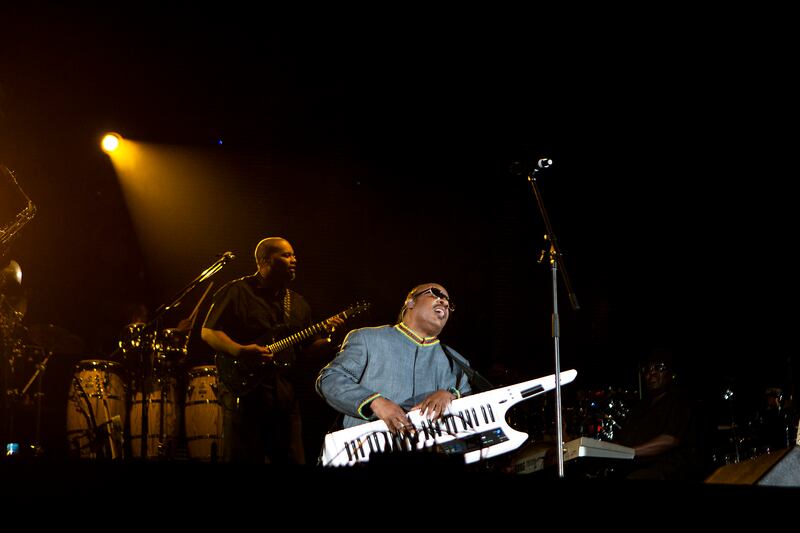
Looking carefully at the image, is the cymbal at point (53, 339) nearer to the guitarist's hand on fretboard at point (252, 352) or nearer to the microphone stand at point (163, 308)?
the microphone stand at point (163, 308)

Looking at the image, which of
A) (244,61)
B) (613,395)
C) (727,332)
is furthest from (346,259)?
(727,332)

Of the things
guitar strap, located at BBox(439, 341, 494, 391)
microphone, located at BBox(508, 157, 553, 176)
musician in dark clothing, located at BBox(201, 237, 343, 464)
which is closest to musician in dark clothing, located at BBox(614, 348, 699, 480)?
guitar strap, located at BBox(439, 341, 494, 391)

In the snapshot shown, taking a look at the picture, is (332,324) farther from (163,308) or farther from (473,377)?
(473,377)

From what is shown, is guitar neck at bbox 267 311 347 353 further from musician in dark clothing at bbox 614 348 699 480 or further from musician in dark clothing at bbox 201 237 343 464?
musician in dark clothing at bbox 614 348 699 480

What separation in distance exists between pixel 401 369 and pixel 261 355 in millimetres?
1878

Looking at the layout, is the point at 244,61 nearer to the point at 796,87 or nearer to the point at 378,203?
the point at 378,203

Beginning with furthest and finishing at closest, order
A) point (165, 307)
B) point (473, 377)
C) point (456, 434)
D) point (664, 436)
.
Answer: point (165, 307)
point (664, 436)
point (473, 377)
point (456, 434)

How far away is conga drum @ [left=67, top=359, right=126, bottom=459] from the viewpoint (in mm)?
7809

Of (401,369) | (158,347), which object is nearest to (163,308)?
(158,347)

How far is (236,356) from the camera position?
22.1 feet

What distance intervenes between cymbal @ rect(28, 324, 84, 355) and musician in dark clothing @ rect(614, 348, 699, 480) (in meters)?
4.89

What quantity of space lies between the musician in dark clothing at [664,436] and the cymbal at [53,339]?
489cm

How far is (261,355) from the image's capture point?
265 inches

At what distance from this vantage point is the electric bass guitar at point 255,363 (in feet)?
22.0
